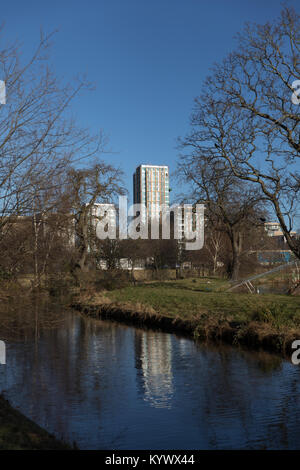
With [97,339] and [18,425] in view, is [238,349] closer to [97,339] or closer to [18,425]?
[97,339]

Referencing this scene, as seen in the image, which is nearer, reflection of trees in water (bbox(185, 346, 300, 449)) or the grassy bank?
the grassy bank

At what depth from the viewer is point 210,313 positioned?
18.9m

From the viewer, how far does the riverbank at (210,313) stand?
601 inches

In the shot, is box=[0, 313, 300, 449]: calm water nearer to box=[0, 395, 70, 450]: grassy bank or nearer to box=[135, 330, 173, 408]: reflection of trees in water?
box=[135, 330, 173, 408]: reflection of trees in water

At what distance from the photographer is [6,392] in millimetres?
10984

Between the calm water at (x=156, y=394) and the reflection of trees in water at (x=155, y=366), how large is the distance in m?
0.03

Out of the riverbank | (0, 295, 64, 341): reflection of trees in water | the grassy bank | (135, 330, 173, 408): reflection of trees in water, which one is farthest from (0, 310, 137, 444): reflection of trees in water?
the riverbank

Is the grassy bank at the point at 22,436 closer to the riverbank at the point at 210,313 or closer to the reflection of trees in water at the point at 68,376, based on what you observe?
the reflection of trees in water at the point at 68,376

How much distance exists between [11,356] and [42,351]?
135 cm

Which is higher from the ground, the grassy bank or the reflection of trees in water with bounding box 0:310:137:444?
the grassy bank

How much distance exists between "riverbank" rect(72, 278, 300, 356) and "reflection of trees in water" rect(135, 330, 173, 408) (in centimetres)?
129

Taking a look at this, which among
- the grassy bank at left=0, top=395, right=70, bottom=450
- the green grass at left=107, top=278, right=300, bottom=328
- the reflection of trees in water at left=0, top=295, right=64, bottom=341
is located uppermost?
the reflection of trees in water at left=0, top=295, right=64, bottom=341

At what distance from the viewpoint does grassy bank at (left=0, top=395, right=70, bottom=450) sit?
6.36 meters

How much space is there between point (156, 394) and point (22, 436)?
467 centimetres
